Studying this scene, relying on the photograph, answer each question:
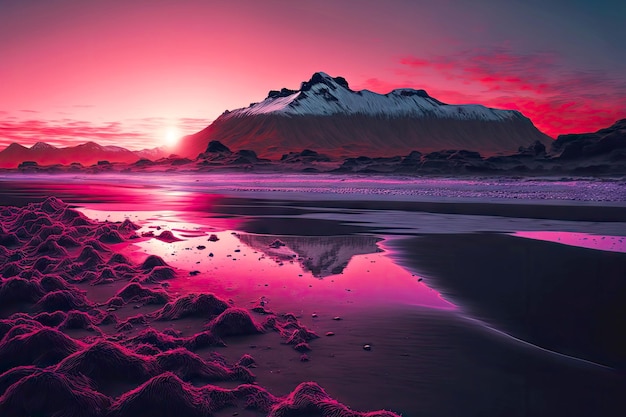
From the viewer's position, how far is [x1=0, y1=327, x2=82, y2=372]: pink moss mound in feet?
21.2

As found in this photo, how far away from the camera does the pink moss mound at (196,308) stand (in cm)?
891

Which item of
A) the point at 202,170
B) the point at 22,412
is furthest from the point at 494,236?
the point at 202,170

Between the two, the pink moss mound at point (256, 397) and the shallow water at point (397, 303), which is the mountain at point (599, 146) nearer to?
the shallow water at point (397, 303)

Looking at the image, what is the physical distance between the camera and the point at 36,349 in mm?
6586

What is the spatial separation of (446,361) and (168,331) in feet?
14.8

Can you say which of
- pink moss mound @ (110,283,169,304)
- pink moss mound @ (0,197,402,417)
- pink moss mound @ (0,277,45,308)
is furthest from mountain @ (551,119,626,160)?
pink moss mound @ (0,277,45,308)

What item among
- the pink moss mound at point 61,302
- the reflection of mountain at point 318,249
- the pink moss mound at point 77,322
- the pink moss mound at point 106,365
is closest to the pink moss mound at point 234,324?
the pink moss mound at point 106,365

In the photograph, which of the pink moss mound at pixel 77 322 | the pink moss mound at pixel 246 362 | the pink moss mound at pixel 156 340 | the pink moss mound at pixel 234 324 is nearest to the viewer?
the pink moss mound at pixel 246 362

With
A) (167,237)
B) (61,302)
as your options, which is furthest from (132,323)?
(167,237)

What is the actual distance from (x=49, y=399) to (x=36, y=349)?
1.65m

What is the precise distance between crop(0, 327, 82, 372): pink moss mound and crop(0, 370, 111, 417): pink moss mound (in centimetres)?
121

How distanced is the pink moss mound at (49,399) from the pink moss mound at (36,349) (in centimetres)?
121

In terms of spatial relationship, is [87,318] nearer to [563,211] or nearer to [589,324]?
[589,324]

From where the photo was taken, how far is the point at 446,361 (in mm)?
6934
